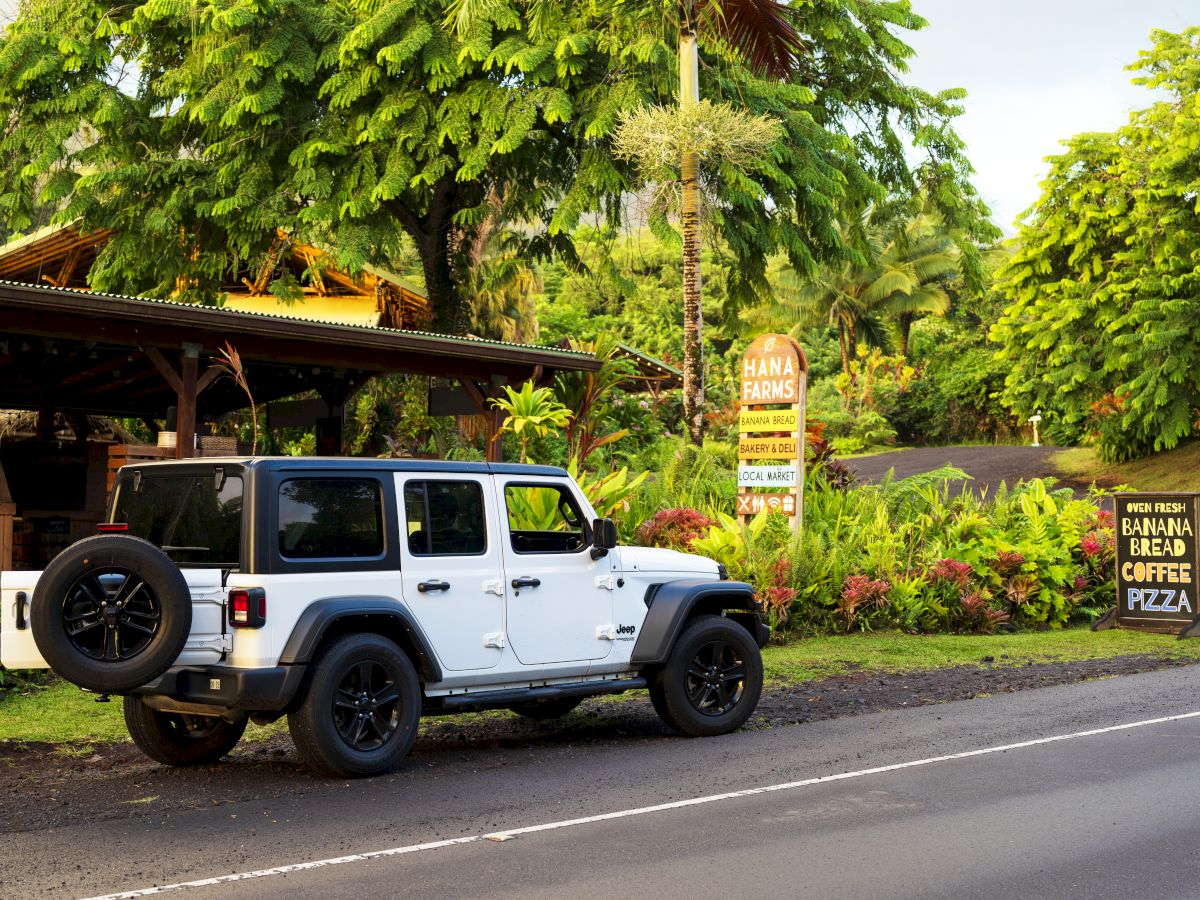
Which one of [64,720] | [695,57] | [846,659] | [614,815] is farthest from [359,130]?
[614,815]

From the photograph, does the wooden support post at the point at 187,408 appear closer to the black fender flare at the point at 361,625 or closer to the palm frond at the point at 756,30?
the palm frond at the point at 756,30

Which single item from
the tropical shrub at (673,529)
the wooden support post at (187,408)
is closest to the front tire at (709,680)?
the tropical shrub at (673,529)

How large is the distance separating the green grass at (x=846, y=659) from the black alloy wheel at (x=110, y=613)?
2.12m

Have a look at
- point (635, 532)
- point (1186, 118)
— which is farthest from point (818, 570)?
point (1186, 118)

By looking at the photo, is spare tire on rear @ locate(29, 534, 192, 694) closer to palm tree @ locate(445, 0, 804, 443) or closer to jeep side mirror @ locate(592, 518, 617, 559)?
jeep side mirror @ locate(592, 518, 617, 559)

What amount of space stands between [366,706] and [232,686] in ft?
2.68

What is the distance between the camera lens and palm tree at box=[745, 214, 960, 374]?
5616cm

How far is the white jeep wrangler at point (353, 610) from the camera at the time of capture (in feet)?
23.4

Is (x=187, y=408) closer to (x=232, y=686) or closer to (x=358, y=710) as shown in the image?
(x=358, y=710)

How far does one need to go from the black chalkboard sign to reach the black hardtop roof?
1029 centimetres

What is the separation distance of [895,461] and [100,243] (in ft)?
84.3

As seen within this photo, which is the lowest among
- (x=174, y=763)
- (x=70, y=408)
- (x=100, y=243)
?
(x=174, y=763)

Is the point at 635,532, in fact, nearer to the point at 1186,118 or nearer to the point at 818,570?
the point at 818,570

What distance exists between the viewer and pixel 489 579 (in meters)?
8.41
